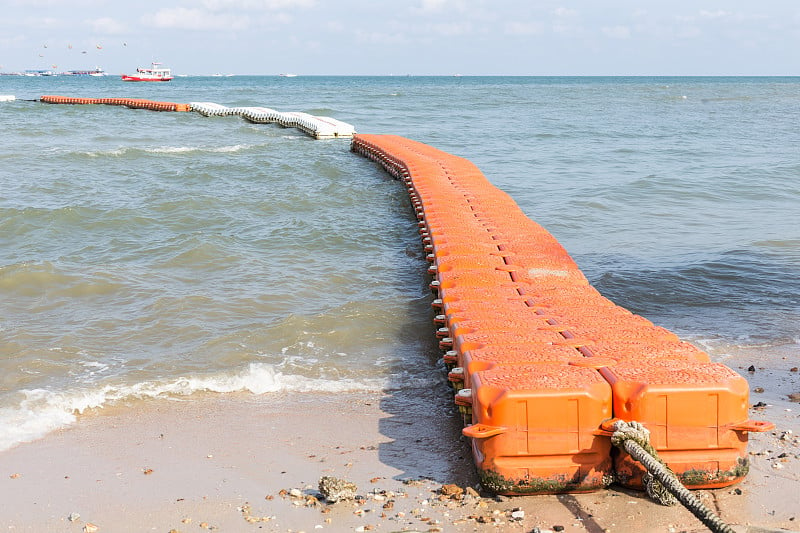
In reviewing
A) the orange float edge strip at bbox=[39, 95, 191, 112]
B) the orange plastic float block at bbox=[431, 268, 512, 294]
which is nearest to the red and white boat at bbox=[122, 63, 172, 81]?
the orange float edge strip at bbox=[39, 95, 191, 112]

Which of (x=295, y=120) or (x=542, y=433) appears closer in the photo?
(x=542, y=433)

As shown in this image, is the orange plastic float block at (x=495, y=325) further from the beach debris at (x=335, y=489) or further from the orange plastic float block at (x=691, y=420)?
the beach debris at (x=335, y=489)

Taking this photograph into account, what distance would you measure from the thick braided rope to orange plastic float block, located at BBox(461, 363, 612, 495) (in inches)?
7.4

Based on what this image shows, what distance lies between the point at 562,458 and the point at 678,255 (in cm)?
886

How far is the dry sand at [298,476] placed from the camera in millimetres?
5203

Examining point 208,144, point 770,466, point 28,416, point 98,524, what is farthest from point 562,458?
point 208,144

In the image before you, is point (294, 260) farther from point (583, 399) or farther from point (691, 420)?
point (691, 420)

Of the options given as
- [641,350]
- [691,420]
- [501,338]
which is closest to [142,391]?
[501,338]

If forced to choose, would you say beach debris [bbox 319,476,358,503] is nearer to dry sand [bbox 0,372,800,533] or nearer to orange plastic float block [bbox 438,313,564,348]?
dry sand [bbox 0,372,800,533]

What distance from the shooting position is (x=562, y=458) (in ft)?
17.7

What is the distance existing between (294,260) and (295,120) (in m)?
26.4

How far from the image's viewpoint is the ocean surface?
27.9 ft

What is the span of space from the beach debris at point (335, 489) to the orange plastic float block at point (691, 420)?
A: 5.79ft

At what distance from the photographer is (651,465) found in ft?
16.3
